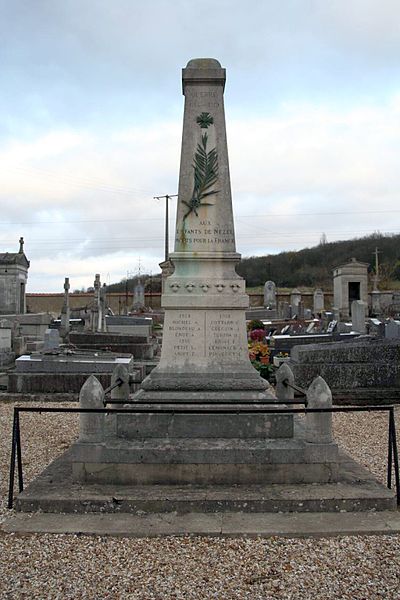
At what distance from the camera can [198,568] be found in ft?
11.7

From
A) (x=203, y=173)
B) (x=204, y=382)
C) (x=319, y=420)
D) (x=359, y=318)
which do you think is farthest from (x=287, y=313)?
(x=319, y=420)

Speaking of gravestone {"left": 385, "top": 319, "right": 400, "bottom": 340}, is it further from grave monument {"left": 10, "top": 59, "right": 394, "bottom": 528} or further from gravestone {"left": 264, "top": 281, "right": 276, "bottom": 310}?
gravestone {"left": 264, "top": 281, "right": 276, "bottom": 310}

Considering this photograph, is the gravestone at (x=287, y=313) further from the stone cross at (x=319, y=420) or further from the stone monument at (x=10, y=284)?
the stone cross at (x=319, y=420)

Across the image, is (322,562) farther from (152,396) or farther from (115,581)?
(152,396)

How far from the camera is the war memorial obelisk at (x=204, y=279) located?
5938 millimetres

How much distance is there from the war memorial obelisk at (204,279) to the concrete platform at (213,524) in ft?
5.30

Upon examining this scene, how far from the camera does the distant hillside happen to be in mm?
65125

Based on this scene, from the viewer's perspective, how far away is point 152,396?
5801mm

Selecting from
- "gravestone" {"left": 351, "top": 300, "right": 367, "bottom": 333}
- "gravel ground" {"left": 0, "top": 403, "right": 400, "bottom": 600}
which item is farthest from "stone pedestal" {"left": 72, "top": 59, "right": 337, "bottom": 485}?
"gravestone" {"left": 351, "top": 300, "right": 367, "bottom": 333}

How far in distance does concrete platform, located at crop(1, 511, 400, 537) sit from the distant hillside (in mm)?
58563

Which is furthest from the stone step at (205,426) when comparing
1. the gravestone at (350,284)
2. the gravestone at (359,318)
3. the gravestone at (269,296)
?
the gravestone at (269,296)

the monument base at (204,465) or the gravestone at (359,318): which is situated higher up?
the gravestone at (359,318)

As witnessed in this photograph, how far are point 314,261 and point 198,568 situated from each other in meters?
70.1

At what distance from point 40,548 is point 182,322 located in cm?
290
